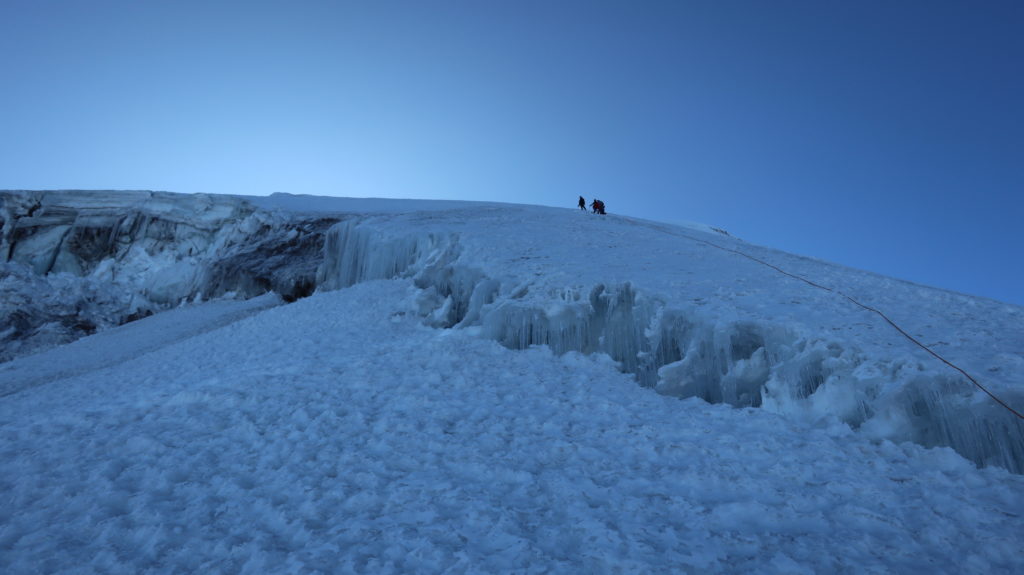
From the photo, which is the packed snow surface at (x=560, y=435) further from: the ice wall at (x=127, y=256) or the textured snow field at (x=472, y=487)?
the ice wall at (x=127, y=256)

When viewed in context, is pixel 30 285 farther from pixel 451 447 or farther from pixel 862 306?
pixel 862 306

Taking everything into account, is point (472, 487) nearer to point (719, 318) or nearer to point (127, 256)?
point (719, 318)

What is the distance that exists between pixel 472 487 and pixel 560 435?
3.54ft

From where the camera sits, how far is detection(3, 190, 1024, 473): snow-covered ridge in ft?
13.7

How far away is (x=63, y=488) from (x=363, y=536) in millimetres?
2153

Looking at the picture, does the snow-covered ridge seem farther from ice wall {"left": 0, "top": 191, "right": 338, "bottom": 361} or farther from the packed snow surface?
ice wall {"left": 0, "top": 191, "right": 338, "bottom": 361}

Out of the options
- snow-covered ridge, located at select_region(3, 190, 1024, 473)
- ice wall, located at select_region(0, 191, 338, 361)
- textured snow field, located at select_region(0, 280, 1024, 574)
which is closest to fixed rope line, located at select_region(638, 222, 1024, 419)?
snow-covered ridge, located at select_region(3, 190, 1024, 473)

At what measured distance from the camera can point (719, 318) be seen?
5629 mm

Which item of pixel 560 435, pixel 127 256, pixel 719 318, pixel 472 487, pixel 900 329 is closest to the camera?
pixel 472 487

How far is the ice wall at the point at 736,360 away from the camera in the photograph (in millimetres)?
3979

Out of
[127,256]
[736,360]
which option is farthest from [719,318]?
[127,256]

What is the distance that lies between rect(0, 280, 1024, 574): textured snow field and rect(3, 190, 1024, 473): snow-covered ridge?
0.33 metres

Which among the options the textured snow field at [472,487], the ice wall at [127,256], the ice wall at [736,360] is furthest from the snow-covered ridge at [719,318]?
the ice wall at [127,256]

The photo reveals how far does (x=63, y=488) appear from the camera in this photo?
11.7 feet
